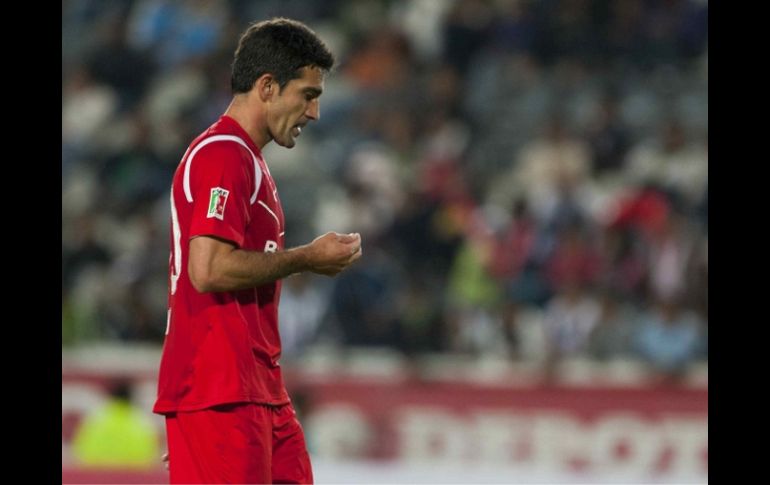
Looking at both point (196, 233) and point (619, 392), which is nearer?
point (196, 233)

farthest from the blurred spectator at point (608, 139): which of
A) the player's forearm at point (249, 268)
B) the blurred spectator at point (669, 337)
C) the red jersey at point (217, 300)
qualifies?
the player's forearm at point (249, 268)

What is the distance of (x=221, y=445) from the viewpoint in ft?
14.2

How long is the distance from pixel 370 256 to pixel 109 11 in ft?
17.6

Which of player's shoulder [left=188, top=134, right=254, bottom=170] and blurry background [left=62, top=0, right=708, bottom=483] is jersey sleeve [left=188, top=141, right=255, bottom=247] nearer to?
player's shoulder [left=188, top=134, right=254, bottom=170]

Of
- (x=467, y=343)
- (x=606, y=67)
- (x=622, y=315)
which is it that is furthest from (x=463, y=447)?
(x=606, y=67)

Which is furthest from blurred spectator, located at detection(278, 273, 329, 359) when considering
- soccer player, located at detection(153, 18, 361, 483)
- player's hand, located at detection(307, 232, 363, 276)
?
player's hand, located at detection(307, 232, 363, 276)

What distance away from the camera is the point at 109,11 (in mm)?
14906

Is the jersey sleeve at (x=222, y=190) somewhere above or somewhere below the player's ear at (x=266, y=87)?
below

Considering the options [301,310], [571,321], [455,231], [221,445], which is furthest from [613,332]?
[221,445]

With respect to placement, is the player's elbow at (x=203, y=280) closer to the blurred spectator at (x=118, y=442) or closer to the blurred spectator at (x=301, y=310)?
the blurred spectator at (x=118, y=442)

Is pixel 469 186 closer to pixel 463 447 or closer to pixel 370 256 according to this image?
pixel 370 256

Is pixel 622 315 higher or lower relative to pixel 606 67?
lower

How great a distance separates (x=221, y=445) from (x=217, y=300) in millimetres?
457

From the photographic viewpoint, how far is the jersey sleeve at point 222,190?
4.23m
